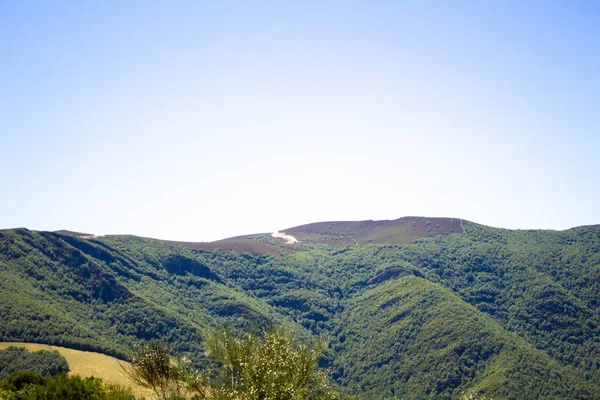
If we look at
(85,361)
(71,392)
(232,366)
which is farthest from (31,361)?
(232,366)

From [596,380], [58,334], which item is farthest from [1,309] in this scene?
[596,380]

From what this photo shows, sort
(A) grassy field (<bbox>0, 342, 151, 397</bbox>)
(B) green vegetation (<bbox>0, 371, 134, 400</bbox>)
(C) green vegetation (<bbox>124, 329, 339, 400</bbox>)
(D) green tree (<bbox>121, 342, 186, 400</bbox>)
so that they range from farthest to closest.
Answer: (A) grassy field (<bbox>0, 342, 151, 397</bbox>), (B) green vegetation (<bbox>0, 371, 134, 400</bbox>), (D) green tree (<bbox>121, 342, 186, 400</bbox>), (C) green vegetation (<bbox>124, 329, 339, 400</bbox>)

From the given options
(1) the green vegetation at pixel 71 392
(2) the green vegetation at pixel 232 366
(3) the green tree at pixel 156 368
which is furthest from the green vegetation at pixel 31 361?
(2) the green vegetation at pixel 232 366

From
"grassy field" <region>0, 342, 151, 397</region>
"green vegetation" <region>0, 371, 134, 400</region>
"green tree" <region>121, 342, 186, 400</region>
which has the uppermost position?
"green tree" <region>121, 342, 186, 400</region>

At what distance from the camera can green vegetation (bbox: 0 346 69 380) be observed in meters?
123

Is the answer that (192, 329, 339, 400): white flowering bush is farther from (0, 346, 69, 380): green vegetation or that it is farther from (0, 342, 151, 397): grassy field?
(0, 346, 69, 380): green vegetation

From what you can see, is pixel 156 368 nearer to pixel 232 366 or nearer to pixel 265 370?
pixel 232 366

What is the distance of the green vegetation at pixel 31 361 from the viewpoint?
4835 inches

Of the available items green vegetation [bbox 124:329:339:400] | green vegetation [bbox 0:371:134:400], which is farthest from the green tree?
green vegetation [bbox 0:371:134:400]

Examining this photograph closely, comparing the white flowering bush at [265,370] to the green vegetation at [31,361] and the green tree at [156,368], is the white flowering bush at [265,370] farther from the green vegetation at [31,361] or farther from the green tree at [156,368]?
the green vegetation at [31,361]

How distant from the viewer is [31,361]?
127 meters

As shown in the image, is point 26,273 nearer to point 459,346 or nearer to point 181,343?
point 181,343

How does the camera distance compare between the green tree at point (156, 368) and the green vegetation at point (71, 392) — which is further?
the green vegetation at point (71, 392)

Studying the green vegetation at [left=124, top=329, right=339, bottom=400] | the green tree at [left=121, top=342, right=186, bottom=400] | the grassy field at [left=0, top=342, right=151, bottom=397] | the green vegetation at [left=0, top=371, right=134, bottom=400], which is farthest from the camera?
the grassy field at [left=0, top=342, right=151, bottom=397]
